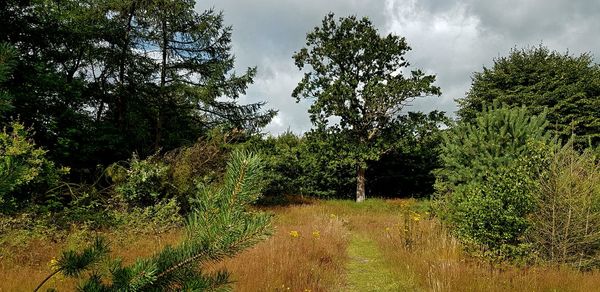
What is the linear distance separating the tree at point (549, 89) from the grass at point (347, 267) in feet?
53.1

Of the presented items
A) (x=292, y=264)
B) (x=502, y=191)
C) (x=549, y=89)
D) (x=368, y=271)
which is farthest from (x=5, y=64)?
(x=549, y=89)

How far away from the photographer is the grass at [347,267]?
5457 millimetres

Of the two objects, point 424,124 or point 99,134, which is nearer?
point 99,134

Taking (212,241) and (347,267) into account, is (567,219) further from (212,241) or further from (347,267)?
(212,241)

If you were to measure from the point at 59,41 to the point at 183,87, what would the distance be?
455 centimetres

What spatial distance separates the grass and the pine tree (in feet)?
9.06

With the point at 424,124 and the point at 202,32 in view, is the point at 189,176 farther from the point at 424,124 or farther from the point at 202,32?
the point at 424,124

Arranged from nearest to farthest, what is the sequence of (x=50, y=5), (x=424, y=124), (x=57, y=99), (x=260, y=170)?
(x=260, y=170), (x=57, y=99), (x=50, y=5), (x=424, y=124)

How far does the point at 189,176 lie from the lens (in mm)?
12195

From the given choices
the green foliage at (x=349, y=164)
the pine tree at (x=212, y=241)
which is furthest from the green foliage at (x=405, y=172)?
the pine tree at (x=212, y=241)

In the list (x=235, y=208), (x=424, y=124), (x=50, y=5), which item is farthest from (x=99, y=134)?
(x=424, y=124)

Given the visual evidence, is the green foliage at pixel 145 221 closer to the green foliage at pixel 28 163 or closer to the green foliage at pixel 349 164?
the green foliage at pixel 28 163

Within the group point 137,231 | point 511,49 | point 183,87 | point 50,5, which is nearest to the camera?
point 137,231

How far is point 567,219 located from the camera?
272 inches
